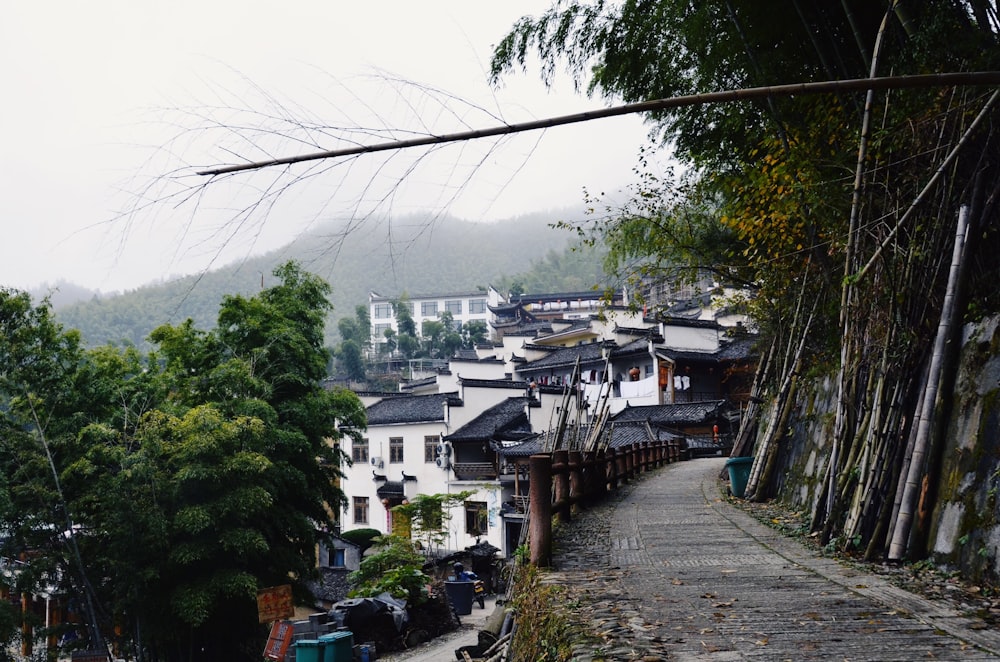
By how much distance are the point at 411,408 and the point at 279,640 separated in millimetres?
21380

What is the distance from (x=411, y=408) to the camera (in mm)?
37812

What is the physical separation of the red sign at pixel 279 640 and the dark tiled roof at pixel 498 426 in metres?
17.7

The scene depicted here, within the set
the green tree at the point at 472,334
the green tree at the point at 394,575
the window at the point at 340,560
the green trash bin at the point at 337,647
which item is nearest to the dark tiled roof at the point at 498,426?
the window at the point at 340,560

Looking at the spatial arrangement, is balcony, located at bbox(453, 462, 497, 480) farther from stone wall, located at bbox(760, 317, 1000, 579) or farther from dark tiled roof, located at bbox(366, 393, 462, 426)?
stone wall, located at bbox(760, 317, 1000, 579)

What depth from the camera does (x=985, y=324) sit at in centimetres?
611

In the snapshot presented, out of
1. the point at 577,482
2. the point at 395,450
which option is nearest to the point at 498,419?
the point at 395,450

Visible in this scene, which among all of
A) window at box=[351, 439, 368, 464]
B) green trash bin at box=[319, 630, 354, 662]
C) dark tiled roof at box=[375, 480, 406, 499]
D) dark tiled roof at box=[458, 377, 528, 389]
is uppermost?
dark tiled roof at box=[458, 377, 528, 389]

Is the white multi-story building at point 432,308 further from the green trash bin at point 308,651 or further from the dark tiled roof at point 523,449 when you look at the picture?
the green trash bin at point 308,651

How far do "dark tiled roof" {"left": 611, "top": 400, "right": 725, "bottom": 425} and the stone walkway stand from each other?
76.6 feet

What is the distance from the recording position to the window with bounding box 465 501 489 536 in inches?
1309

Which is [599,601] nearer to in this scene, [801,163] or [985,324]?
[985,324]

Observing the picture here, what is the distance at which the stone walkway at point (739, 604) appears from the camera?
4.05 m

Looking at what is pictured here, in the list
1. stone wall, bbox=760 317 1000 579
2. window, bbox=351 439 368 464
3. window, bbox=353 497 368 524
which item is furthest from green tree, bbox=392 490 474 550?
stone wall, bbox=760 317 1000 579

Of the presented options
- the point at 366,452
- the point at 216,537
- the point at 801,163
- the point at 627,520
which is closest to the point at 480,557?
the point at 366,452
